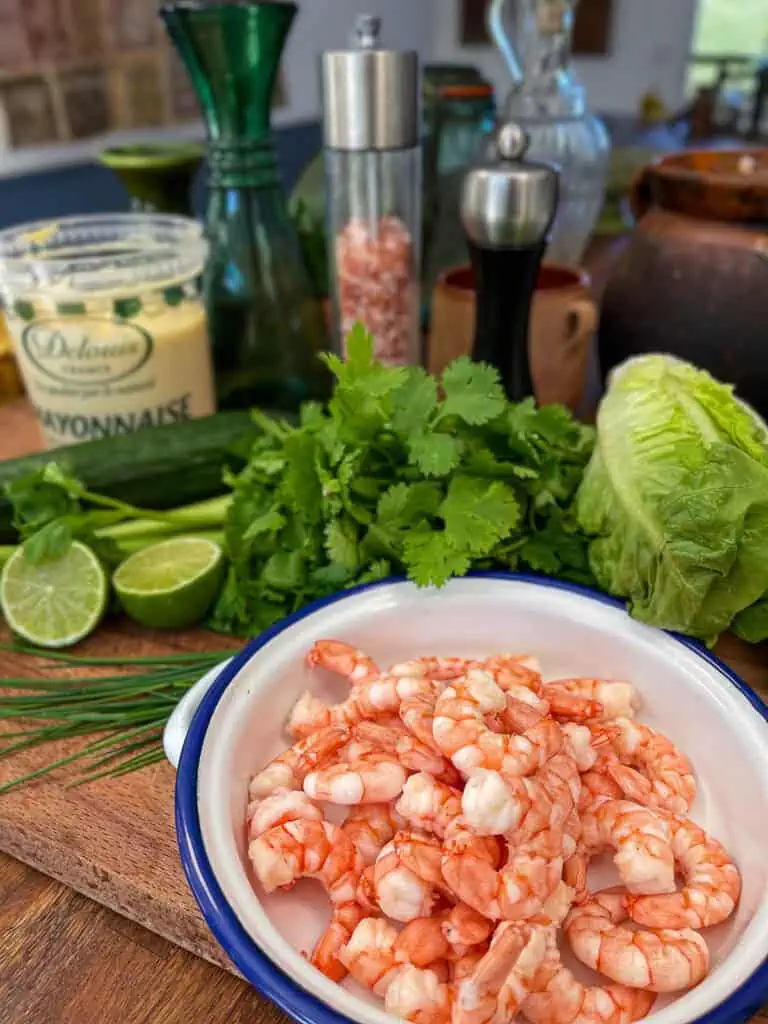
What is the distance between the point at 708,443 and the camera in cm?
87

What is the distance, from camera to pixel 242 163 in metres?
1.33

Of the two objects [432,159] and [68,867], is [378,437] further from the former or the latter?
[432,159]

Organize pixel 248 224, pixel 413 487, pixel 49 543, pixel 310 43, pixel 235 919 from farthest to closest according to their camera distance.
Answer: pixel 310 43
pixel 248 224
pixel 49 543
pixel 413 487
pixel 235 919

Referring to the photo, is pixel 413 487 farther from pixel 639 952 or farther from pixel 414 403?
Result: pixel 639 952

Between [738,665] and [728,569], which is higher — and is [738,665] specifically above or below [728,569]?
below

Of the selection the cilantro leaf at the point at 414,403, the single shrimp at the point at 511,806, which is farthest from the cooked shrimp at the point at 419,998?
the cilantro leaf at the point at 414,403

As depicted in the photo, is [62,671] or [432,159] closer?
[62,671]

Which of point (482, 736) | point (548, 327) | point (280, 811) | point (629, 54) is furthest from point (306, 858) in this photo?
point (629, 54)

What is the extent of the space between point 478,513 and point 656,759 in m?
0.29

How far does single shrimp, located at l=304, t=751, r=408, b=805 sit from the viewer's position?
68cm

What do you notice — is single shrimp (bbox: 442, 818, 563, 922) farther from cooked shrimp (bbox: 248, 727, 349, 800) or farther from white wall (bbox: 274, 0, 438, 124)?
white wall (bbox: 274, 0, 438, 124)

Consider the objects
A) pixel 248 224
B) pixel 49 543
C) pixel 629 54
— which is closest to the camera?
pixel 49 543

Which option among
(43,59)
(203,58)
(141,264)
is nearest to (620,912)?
(141,264)

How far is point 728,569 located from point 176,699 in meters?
0.56
